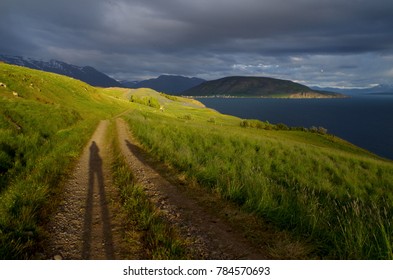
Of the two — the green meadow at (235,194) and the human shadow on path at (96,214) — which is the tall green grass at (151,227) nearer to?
the green meadow at (235,194)

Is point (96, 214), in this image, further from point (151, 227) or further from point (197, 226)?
point (197, 226)

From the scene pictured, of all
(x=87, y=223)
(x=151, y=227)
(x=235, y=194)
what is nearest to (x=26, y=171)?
(x=87, y=223)

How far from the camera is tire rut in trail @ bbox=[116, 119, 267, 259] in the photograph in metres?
5.09

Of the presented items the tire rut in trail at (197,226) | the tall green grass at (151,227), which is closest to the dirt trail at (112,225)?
the tire rut in trail at (197,226)

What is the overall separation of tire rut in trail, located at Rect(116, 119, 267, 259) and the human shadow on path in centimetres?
146

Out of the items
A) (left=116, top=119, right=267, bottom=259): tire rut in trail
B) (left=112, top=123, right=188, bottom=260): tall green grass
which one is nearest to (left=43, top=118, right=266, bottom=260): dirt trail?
(left=116, top=119, right=267, bottom=259): tire rut in trail

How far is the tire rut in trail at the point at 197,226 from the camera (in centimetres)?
509

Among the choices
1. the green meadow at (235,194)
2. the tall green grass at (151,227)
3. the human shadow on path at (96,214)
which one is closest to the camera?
the tall green grass at (151,227)

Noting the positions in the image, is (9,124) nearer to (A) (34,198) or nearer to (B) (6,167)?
(B) (6,167)

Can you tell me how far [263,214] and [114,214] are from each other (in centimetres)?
410

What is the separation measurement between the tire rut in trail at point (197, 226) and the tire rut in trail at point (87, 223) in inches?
52.1

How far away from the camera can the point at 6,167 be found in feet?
34.0

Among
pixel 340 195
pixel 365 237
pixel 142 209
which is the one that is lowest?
pixel 340 195
